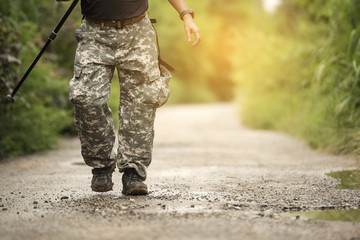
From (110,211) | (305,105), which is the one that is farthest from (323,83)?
(110,211)

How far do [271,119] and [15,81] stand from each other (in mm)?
7412

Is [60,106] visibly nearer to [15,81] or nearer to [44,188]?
[15,81]

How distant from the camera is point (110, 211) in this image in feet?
11.1

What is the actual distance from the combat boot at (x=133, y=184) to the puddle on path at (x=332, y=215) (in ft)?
3.57

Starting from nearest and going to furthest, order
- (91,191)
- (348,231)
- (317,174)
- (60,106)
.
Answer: (348,231)
(91,191)
(317,174)
(60,106)

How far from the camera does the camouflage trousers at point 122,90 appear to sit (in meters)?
3.86

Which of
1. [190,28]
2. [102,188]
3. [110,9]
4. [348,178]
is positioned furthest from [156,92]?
[348,178]

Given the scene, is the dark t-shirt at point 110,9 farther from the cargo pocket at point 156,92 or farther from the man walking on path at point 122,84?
the cargo pocket at point 156,92

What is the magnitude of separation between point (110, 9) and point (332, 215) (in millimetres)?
1941

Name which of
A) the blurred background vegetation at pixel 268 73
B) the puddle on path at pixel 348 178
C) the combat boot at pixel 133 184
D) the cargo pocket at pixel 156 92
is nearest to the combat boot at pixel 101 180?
the combat boot at pixel 133 184

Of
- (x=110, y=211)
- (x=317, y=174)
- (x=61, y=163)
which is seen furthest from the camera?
(x=61, y=163)

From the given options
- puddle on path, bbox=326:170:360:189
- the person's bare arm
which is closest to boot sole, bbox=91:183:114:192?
the person's bare arm

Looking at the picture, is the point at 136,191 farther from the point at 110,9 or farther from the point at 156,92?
the point at 110,9

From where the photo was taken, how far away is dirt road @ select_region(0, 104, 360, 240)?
113 inches
